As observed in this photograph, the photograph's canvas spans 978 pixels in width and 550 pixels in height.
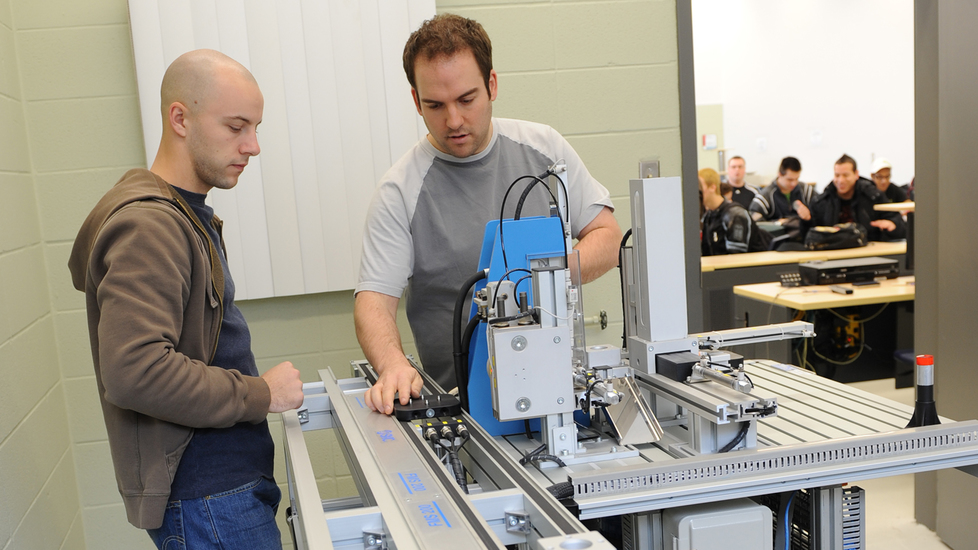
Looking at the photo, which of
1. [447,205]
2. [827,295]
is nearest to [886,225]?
[827,295]

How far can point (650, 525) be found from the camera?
1.28m

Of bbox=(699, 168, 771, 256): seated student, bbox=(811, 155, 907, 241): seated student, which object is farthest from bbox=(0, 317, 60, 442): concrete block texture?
bbox=(811, 155, 907, 241): seated student

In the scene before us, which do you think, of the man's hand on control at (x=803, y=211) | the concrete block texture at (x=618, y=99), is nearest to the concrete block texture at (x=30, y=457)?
the concrete block texture at (x=618, y=99)

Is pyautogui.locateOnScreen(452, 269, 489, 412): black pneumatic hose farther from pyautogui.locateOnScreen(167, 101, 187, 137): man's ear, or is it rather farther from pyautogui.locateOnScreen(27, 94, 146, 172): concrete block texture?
pyautogui.locateOnScreen(27, 94, 146, 172): concrete block texture

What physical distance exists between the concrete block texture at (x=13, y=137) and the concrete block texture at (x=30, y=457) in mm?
735

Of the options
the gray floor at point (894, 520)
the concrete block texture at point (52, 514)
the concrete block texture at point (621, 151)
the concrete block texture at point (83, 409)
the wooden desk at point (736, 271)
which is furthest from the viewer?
the wooden desk at point (736, 271)

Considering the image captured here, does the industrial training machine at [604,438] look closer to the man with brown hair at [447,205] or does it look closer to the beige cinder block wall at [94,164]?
the man with brown hair at [447,205]

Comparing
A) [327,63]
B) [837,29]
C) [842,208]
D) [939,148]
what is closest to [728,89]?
[837,29]

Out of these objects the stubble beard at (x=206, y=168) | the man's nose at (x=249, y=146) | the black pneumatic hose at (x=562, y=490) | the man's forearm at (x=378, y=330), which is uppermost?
the man's nose at (x=249, y=146)

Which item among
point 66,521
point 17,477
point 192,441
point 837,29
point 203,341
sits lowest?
point 66,521

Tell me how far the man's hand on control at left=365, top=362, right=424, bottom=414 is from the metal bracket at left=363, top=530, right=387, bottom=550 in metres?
0.51

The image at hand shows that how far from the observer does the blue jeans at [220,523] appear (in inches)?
55.7

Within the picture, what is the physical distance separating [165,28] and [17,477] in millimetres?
1449

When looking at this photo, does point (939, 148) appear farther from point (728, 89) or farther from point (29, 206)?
point (728, 89)
